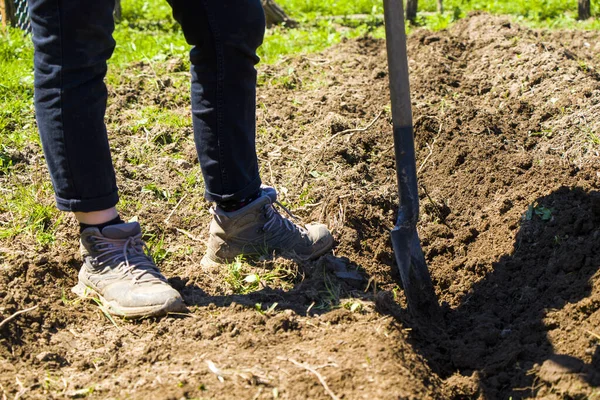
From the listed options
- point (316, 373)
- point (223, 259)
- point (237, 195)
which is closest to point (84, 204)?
point (237, 195)

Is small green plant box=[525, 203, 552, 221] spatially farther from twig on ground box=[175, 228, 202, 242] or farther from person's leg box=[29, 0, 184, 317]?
person's leg box=[29, 0, 184, 317]

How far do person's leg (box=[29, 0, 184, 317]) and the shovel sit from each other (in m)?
0.85

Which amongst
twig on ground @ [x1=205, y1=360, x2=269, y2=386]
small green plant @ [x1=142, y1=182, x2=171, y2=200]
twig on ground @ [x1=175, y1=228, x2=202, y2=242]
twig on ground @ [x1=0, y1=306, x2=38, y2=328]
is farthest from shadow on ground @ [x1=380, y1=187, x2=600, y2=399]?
small green plant @ [x1=142, y1=182, x2=171, y2=200]

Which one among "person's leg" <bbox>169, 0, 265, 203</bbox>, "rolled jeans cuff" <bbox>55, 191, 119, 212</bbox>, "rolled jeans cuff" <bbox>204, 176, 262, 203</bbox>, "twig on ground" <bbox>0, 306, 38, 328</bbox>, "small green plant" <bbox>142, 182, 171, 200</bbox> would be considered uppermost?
"person's leg" <bbox>169, 0, 265, 203</bbox>

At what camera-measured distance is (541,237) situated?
9.82 feet

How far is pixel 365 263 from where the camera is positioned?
306 centimetres

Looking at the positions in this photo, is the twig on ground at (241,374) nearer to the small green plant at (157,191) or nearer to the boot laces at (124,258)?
the boot laces at (124,258)

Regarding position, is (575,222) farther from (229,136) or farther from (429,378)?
(229,136)

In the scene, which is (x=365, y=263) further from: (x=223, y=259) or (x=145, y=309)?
(x=145, y=309)

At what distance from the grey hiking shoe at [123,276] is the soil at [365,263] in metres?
0.06

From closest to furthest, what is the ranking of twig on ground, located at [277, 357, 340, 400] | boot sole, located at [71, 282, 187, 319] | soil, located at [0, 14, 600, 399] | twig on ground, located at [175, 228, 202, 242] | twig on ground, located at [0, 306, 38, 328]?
twig on ground, located at [277, 357, 340, 400] < soil, located at [0, 14, 600, 399] < twig on ground, located at [0, 306, 38, 328] < boot sole, located at [71, 282, 187, 319] < twig on ground, located at [175, 228, 202, 242]

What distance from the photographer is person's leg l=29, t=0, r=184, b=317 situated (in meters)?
2.28

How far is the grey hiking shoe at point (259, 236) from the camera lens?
289 cm

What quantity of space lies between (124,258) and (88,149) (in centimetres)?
45
